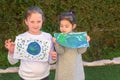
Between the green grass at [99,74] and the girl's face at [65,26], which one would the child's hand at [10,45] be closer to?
the girl's face at [65,26]

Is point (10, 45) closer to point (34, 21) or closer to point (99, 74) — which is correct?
point (34, 21)

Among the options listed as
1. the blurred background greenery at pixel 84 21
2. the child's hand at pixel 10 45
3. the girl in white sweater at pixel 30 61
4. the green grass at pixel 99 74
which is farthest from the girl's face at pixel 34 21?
the blurred background greenery at pixel 84 21

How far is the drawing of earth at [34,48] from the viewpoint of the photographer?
11.9 ft

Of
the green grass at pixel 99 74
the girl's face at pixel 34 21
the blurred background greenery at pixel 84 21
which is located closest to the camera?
the girl's face at pixel 34 21

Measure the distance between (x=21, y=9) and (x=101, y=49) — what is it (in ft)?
5.73

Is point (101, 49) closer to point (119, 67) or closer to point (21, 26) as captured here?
point (119, 67)

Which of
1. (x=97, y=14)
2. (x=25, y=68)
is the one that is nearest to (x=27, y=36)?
(x=25, y=68)

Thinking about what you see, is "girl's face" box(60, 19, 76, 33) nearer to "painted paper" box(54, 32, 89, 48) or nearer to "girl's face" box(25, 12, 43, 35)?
"painted paper" box(54, 32, 89, 48)

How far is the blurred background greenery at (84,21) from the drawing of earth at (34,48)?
7.88ft

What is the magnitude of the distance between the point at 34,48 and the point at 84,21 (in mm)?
2856

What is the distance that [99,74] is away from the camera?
217 inches

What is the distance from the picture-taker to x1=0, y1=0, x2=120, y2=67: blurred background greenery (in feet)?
19.7

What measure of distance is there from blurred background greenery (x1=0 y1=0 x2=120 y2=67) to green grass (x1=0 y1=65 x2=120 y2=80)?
0.52 meters

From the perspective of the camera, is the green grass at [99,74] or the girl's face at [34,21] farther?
the green grass at [99,74]
